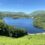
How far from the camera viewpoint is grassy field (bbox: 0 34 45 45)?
2866 mm

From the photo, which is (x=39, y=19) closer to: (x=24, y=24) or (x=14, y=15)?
(x=24, y=24)

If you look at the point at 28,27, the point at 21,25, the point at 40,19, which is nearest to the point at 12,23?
the point at 21,25

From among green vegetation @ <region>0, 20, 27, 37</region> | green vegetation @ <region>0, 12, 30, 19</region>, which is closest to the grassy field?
green vegetation @ <region>0, 20, 27, 37</region>

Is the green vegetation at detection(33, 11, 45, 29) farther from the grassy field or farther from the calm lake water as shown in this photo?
the grassy field

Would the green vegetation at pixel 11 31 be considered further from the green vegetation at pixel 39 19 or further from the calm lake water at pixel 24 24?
the green vegetation at pixel 39 19

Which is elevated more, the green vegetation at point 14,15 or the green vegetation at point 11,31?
the green vegetation at point 14,15

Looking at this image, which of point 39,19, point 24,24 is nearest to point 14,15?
point 24,24

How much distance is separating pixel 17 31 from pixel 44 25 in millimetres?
897

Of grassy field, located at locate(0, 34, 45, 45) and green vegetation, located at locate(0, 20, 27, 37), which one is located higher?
green vegetation, located at locate(0, 20, 27, 37)

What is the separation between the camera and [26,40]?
2.95 m

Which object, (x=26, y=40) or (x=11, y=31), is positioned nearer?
(x=26, y=40)

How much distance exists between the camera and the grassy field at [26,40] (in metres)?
2.87

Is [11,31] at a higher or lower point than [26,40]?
higher

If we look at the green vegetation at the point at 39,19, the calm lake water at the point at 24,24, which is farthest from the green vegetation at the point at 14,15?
the green vegetation at the point at 39,19
